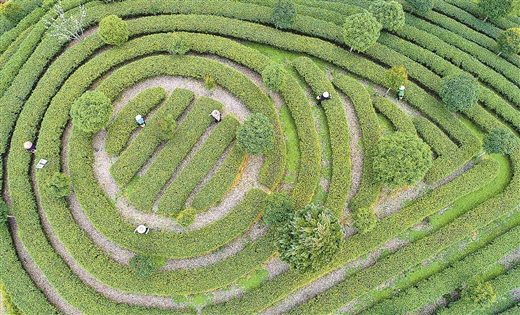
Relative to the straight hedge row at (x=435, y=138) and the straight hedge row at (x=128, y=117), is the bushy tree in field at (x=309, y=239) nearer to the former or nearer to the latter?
the straight hedge row at (x=435, y=138)

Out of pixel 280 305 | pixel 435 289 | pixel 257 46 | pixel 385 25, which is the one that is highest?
pixel 385 25

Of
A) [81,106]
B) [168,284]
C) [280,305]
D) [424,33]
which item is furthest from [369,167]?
[81,106]

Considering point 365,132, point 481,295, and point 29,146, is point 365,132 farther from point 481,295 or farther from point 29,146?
point 29,146

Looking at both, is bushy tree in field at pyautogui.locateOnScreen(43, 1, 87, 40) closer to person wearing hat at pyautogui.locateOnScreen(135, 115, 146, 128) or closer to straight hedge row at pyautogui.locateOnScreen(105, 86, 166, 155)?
straight hedge row at pyautogui.locateOnScreen(105, 86, 166, 155)

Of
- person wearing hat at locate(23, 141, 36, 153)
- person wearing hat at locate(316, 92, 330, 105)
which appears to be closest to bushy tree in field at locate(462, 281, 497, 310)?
person wearing hat at locate(316, 92, 330, 105)

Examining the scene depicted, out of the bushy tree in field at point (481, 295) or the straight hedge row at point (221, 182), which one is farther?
the straight hedge row at point (221, 182)

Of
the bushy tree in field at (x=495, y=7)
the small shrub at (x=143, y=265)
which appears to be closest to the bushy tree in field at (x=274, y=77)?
the small shrub at (x=143, y=265)

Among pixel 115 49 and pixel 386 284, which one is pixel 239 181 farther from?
pixel 115 49
